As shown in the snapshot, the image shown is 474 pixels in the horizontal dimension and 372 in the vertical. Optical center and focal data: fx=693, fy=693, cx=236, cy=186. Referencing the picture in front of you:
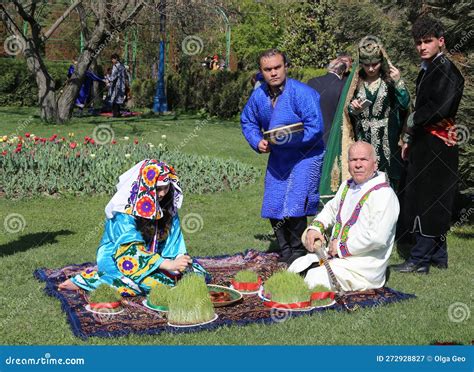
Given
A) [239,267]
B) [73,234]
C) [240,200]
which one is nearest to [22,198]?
[73,234]

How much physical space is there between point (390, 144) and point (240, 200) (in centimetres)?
350

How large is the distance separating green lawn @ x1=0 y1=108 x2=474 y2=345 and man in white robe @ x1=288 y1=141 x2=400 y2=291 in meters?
0.43

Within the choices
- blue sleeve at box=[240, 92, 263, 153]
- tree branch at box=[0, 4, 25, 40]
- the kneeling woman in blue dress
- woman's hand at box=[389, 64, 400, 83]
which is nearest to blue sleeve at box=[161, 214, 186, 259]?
the kneeling woman in blue dress

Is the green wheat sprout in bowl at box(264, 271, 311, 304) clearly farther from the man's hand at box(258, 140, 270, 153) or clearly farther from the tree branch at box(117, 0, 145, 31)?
the tree branch at box(117, 0, 145, 31)

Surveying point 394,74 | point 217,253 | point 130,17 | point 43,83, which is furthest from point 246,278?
point 43,83

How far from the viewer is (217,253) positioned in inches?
290

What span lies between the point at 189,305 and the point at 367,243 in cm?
162

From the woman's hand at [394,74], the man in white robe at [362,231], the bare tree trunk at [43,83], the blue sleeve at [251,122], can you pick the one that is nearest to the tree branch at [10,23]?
the bare tree trunk at [43,83]

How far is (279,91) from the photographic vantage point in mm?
6859

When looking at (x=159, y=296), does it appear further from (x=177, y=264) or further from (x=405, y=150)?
(x=405, y=150)

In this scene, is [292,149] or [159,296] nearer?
[159,296]

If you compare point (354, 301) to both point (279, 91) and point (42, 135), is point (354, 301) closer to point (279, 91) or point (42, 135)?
point (279, 91)

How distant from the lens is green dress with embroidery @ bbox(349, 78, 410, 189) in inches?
269

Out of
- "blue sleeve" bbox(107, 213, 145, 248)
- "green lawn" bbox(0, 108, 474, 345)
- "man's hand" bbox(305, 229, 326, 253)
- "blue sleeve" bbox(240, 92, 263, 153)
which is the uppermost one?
"blue sleeve" bbox(240, 92, 263, 153)
